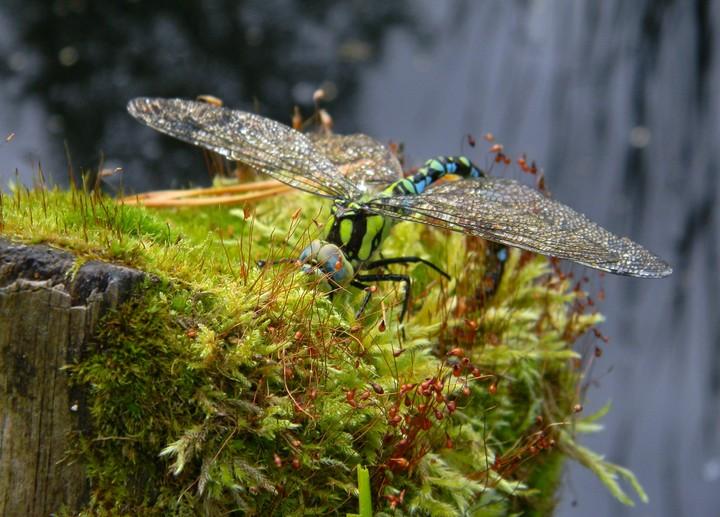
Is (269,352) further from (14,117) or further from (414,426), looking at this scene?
(14,117)

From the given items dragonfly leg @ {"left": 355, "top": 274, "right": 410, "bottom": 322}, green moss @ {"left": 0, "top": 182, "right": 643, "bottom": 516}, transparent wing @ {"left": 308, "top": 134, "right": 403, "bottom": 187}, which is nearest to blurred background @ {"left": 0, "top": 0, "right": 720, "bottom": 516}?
transparent wing @ {"left": 308, "top": 134, "right": 403, "bottom": 187}

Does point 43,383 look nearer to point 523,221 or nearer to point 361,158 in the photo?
point 523,221

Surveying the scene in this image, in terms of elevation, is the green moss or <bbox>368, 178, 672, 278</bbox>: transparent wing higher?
<bbox>368, 178, 672, 278</bbox>: transparent wing

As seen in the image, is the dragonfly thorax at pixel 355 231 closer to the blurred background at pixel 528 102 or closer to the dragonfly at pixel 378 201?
the dragonfly at pixel 378 201

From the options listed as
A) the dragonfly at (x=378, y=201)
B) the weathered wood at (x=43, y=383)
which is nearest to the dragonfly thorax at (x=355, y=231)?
the dragonfly at (x=378, y=201)

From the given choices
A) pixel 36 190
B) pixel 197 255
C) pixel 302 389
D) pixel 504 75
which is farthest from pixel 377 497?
pixel 504 75

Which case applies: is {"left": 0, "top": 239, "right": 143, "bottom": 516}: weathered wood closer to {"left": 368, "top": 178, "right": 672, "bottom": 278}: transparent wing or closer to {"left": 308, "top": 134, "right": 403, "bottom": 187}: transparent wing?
{"left": 368, "top": 178, "right": 672, "bottom": 278}: transparent wing

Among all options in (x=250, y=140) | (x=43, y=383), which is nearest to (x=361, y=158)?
(x=250, y=140)
